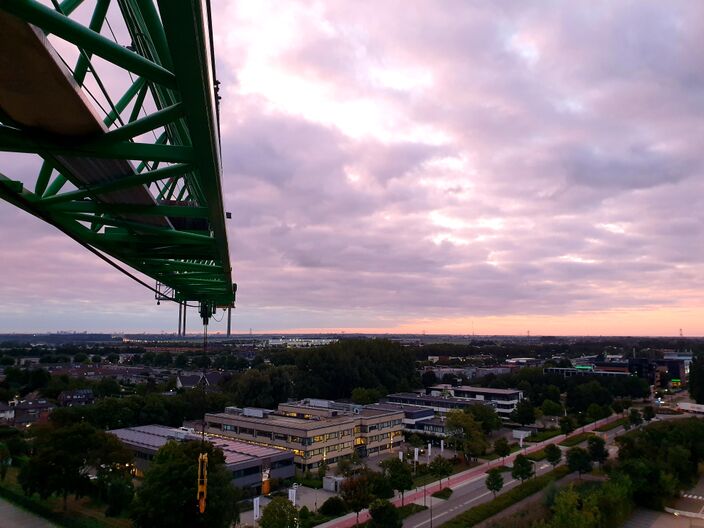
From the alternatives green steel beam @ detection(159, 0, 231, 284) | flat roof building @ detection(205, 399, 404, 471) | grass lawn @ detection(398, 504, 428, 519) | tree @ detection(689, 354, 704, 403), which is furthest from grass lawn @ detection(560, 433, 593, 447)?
green steel beam @ detection(159, 0, 231, 284)

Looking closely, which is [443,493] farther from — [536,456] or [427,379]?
[427,379]

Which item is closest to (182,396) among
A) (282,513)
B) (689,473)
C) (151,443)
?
(151,443)

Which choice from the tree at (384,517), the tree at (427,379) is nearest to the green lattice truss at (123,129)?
the tree at (384,517)

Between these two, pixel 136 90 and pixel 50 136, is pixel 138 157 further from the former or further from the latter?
pixel 136 90

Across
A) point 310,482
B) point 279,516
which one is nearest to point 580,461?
point 310,482

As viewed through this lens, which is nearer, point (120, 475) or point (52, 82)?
point (52, 82)

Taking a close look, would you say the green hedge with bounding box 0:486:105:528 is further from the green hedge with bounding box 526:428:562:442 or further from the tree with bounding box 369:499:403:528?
the green hedge with bounding box 526:428:562:442

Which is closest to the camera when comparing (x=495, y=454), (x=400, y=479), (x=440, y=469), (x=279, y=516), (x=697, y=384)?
(x=279, y=516)
